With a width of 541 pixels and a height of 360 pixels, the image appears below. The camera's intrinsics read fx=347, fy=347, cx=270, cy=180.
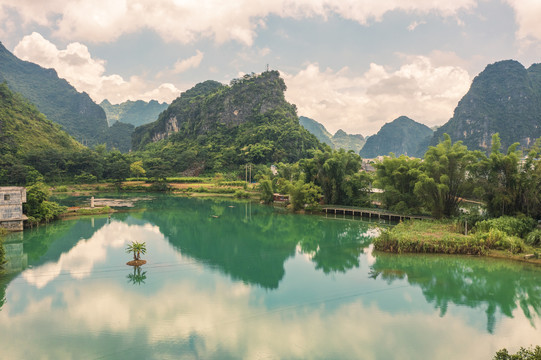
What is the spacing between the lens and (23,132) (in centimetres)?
5381

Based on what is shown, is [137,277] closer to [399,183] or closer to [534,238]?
[534,238]

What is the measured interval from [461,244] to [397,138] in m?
174

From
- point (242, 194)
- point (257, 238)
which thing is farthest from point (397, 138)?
point (257, 238)

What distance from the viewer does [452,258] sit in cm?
1559

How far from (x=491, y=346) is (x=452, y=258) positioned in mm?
7171

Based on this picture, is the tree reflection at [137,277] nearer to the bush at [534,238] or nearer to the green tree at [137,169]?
the bush at [534,238]

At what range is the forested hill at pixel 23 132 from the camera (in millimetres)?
48375

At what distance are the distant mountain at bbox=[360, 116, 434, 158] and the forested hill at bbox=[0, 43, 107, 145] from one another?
127743 millimetres

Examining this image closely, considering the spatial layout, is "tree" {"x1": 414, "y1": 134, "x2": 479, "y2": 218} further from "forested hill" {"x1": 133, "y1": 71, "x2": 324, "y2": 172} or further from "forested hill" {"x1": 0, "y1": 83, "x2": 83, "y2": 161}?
"forested hill" {"x1": 0, "y1": 83, "x2": 83, "y2": 161}

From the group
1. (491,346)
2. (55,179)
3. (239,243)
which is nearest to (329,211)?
(239,243)

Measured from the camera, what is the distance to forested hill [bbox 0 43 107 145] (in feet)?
370

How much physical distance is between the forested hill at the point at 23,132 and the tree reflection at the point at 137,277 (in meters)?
40.2

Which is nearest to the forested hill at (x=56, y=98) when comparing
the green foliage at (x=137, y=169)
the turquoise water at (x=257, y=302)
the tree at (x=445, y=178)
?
the green foliage at (x=137, y=169)

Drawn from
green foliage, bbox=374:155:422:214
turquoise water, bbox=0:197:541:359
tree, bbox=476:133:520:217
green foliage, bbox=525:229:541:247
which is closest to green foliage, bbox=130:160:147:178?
turquoise water, bbox=0:197:541:359
